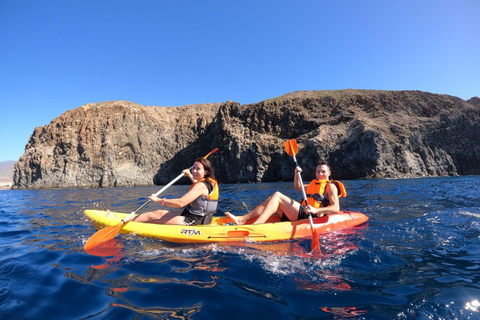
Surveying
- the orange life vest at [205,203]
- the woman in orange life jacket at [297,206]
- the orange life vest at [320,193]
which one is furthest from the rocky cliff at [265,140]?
the orange life vest at [205,203]

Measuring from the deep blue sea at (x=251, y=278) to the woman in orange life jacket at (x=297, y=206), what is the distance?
656mm

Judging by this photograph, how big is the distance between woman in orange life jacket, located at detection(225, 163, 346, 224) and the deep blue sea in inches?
25.8

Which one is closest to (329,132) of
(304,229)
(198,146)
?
(198,146)

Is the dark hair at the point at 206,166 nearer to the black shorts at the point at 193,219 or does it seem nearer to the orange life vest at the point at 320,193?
the black shorts at the point at 193,219

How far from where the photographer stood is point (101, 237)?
4812 mm

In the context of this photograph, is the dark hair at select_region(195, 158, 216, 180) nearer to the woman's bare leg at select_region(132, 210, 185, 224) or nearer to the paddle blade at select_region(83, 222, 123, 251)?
the woman's bare leg at select_region(132, 210, 185, 224)

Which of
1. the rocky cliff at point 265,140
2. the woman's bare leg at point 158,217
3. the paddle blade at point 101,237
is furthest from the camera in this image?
the rocky cliff at point 265,140

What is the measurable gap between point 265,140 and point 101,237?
4451 centimetres

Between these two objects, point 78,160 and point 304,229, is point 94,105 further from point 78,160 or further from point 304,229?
point 304,229

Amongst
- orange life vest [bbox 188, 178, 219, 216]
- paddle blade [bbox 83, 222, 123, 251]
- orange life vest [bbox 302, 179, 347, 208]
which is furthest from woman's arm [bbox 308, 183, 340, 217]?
paddle blade [bbox 83, 222, 123, 251]

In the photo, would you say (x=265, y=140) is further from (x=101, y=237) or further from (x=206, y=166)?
(x=101, y=237)

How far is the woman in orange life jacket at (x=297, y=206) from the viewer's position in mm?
5422

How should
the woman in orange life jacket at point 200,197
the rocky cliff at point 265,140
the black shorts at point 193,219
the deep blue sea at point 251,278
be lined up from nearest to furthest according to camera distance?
the deep blue sea at point 251,278 < the woman in orange life jacket at point 200,197 < the black shorts at point 193,219 < the rocky cliff at point 265,140

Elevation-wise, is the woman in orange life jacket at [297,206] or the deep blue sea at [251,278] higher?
the woman in orange life jacket at [297,206]
